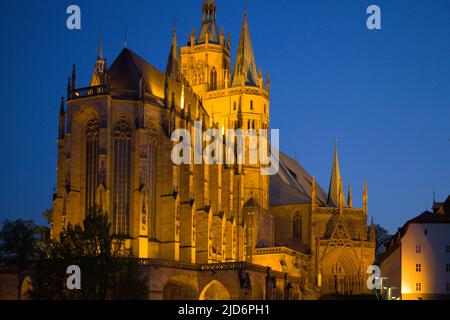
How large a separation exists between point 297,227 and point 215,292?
24.9m

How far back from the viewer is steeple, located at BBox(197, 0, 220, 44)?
101 meters

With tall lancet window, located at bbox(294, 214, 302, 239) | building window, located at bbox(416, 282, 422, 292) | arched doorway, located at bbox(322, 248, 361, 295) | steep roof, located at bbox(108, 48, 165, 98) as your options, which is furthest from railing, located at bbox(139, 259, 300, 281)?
tall lancet window, located at bbox(294, 214, 302, 239)

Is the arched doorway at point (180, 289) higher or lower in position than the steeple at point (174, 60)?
lower

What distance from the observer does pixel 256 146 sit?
9250 centimetres

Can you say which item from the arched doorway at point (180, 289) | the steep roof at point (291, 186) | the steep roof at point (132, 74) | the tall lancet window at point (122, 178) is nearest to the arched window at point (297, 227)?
the steep roof at point (291, 186)

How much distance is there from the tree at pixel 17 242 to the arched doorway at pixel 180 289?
19034mm

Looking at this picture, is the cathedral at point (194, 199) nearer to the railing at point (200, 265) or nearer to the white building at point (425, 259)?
the railing at point (200, 265)

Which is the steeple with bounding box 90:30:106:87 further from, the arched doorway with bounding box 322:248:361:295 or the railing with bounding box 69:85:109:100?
the arched doorway with bounding box 322:248:361:295

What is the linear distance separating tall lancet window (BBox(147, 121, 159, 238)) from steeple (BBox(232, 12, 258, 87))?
25544 mm

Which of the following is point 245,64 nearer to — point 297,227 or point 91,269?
point 297,227

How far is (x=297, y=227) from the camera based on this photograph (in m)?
93.8

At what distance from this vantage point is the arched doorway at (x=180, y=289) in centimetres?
6694
